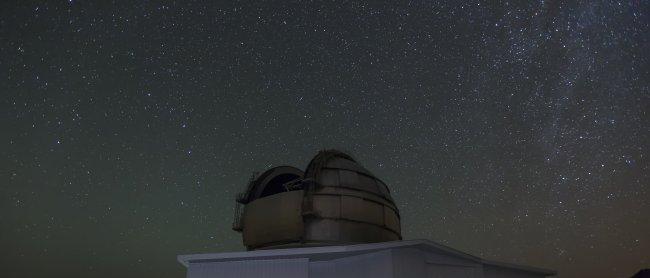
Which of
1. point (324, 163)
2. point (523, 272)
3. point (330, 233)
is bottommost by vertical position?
point (523, 272)

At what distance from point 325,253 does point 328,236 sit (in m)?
3.05

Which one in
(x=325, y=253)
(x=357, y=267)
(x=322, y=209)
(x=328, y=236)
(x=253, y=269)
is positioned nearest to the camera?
(x=325, y=253)

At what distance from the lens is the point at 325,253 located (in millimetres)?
12961

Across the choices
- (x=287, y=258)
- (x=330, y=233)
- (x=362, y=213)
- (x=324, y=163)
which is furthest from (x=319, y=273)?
(x=324, y=163)

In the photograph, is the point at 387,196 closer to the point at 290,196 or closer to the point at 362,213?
the point at 362,213

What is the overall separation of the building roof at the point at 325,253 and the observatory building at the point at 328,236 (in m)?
0.03

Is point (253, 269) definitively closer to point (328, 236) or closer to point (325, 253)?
point (325, 253)

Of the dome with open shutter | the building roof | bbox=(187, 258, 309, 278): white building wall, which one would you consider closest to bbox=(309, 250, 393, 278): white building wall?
the building roof

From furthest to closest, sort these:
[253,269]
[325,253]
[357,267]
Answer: [253,269]
[357,267]
[325,253]

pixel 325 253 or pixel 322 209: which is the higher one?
pixel 322 209

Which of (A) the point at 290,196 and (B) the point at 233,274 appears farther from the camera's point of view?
(A) the point at 290,196

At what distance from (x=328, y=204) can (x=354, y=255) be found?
11.0ft

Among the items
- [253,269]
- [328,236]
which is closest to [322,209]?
[328,236]

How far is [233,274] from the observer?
14570 millimetres
